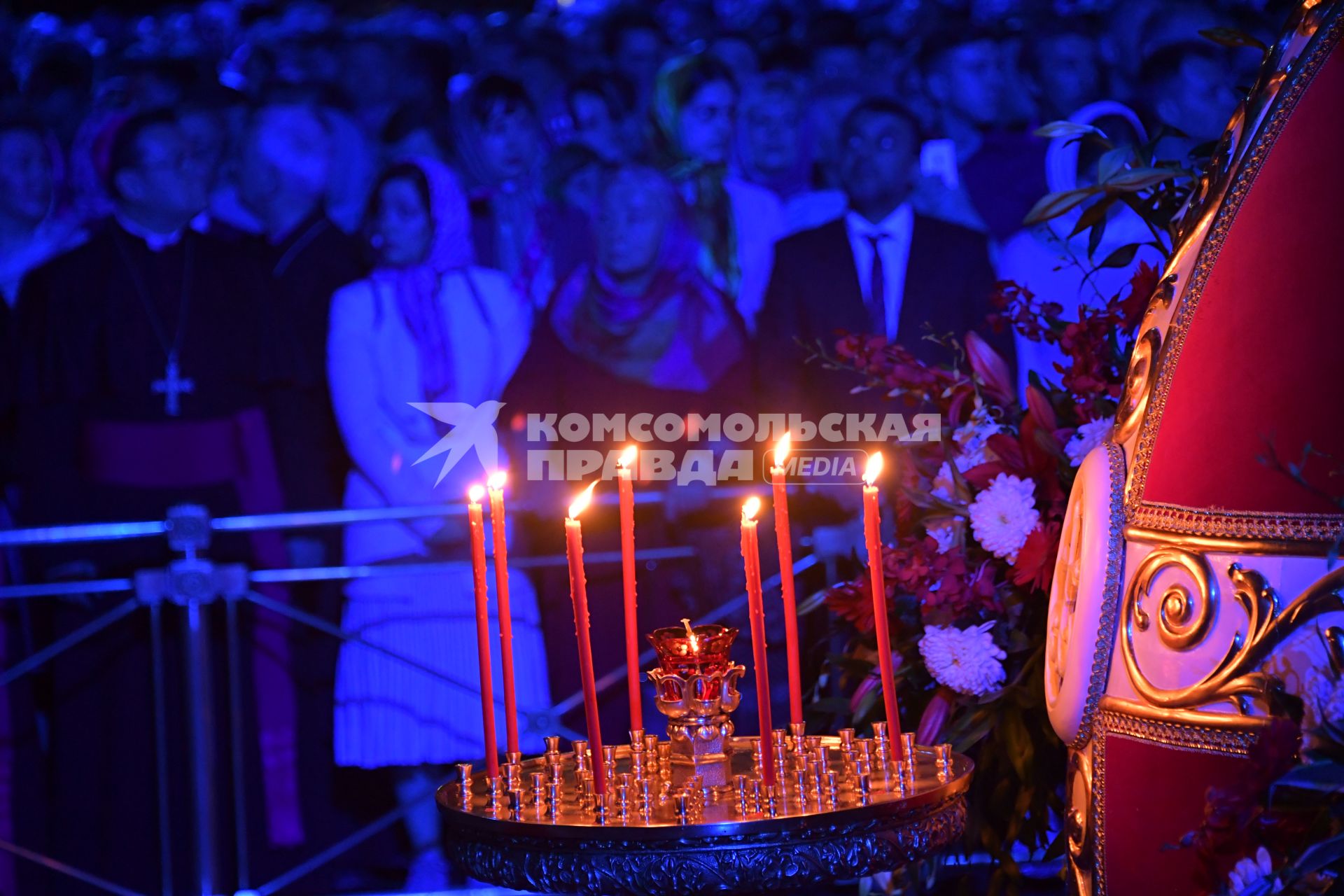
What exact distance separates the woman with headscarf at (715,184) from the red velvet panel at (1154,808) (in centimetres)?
223

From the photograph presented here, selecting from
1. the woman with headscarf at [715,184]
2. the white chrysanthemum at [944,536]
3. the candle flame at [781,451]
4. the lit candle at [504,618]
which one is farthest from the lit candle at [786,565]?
the woman with headscarf at [715,184]

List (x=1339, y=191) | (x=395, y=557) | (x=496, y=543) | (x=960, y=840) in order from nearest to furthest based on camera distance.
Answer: (x=1339, y=191) → (x=496, y=543) → (x=960, y=840) → (x=395, y=557)

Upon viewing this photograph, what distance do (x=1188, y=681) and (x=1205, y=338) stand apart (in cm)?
29

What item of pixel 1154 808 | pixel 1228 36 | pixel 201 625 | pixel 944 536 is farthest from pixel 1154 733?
pixel 201 625

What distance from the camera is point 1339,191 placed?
3.40 ft

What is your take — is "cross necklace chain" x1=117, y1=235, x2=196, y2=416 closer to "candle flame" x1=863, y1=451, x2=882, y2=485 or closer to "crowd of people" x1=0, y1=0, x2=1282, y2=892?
"crowd of people" x1=0, y1=0, x2=1282, y2=892

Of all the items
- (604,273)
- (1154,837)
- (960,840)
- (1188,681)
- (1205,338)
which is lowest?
(960,840)

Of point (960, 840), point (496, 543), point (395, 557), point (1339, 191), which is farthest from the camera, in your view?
point (395, 557)

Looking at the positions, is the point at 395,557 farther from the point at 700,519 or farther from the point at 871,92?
the point at 871,92

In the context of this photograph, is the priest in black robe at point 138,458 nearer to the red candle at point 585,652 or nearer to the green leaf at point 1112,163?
the red candle at point 585,652

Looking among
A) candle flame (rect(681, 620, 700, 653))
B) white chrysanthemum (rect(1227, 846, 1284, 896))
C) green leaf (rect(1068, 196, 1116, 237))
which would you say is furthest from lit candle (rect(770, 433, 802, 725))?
green leaf (rect(1068, 196, 1116, 237))

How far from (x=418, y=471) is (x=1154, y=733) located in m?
2.36

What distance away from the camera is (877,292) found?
10.8 ft

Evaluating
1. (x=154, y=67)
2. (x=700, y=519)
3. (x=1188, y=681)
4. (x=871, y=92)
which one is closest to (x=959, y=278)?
(x=871, y=92)
